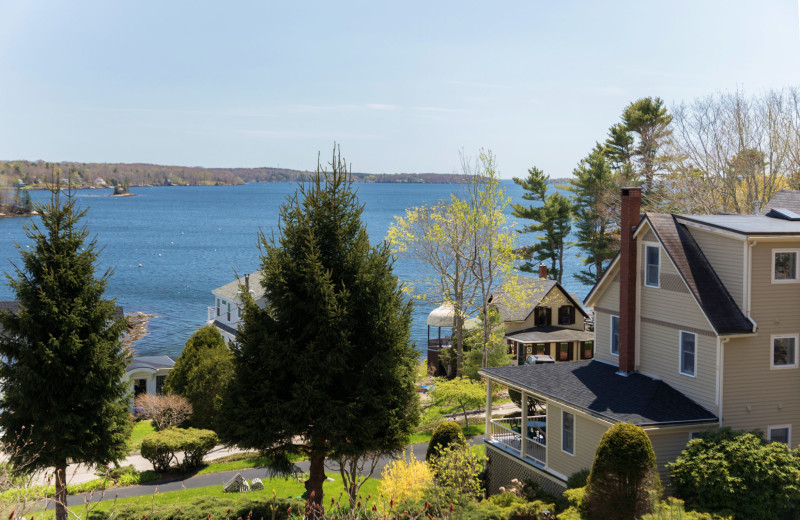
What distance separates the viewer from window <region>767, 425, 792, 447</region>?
1956 cm

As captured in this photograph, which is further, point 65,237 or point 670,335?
point 670,335

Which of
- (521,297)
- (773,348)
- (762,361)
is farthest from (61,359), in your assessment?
(521,297)

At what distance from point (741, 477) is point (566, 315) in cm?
2965

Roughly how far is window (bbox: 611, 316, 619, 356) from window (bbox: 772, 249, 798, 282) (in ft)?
17.9

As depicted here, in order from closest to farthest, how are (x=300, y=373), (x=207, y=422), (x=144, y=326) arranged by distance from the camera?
(x=300, y=373)
(x=207, y=422)
(x=144, y=326)

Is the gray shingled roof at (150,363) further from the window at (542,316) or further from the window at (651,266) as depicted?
the window at (651,266)

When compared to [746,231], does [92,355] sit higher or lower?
lower

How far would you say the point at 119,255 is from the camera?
413ft

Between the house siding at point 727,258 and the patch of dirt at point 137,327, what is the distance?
166 ft

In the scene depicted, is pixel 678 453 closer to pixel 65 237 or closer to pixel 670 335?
pixel 670 335

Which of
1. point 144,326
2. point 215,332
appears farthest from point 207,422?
point 144,326

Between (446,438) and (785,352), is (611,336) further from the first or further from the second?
(446,438)

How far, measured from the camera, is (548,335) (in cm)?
4362

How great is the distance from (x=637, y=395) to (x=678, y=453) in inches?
80.9
